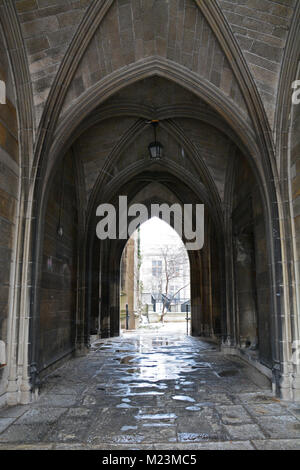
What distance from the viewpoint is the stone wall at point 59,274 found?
18.6 ft

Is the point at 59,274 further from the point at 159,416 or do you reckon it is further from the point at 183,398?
the point at 159,416

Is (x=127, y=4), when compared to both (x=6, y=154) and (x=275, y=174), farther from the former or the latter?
(x=275, y=174)

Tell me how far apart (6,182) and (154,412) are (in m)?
3.06

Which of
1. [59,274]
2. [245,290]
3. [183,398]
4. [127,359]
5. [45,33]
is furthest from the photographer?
[245,290]

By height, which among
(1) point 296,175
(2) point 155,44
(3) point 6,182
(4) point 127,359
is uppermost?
(2) point 155,44

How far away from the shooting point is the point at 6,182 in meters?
4.17

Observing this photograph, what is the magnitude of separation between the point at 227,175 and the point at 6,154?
5241 millimetres

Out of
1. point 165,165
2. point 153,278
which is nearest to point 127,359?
point 165,165

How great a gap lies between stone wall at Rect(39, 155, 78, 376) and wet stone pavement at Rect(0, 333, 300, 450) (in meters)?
0.62

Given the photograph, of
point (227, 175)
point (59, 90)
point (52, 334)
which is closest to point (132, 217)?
point (227, 175)

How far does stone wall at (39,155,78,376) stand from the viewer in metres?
5.68

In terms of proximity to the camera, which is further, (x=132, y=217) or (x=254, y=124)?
(x=132, y=217)

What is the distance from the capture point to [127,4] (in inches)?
188

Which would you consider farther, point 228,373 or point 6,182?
point 228,373
